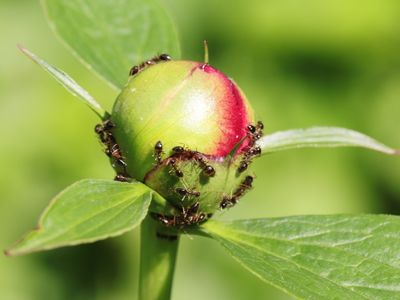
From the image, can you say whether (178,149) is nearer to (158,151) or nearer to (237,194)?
(158,151)

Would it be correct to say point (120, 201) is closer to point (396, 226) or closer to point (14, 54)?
point (396, 226)

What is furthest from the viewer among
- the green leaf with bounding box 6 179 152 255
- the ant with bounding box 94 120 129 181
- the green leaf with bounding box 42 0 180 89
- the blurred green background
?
the blurred green background

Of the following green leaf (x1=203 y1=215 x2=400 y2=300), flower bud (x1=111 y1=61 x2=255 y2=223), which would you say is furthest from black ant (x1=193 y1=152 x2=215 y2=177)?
green leaf (x1=203 y1=215 x2=400 y2=300)

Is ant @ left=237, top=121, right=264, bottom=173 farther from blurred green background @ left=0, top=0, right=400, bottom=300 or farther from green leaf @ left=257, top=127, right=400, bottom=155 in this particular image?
blurred green background @ left=0, top=0, right=400, bottom=300

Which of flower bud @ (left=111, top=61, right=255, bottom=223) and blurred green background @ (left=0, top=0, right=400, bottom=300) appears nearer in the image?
flower bud @ (left=111, top=61, right=255, bottom=223)

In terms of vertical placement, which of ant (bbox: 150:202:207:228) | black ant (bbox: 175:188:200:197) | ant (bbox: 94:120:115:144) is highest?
ant (bbox: 94:120:115:144)

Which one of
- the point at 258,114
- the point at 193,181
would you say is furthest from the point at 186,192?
the point at 258,114

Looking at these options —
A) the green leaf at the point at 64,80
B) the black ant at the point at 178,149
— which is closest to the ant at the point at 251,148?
the black ant at the point at 178,149

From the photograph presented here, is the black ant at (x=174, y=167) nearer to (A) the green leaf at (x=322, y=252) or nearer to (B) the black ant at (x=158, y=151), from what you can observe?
(B) the black ant at (x=158, y=151)
